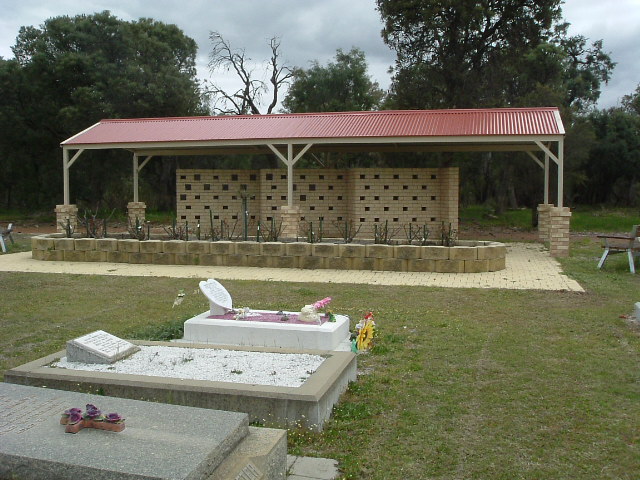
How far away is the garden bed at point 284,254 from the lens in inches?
525

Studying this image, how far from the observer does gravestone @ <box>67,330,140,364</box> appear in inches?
214

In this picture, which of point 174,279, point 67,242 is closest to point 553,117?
point 174,279

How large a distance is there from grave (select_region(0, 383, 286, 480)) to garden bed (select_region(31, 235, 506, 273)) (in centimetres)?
980

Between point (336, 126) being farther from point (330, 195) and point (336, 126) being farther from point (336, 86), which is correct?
point (336, 86)

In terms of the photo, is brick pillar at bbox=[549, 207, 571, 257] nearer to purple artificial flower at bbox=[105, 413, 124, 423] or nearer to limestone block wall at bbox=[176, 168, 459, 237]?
limestone block wall at bbox=[176, 168, 459, 237]

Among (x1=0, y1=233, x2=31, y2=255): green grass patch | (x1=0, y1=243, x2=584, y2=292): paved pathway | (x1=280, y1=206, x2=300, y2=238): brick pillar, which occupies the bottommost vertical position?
(x1=0, y1=243, x2=584, y2=292): paved pathway

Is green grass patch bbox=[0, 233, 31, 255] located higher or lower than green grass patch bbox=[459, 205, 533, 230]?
lower

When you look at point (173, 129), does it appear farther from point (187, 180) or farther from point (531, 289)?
point (531, 289)

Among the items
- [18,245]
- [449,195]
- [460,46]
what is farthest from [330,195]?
[460,46]

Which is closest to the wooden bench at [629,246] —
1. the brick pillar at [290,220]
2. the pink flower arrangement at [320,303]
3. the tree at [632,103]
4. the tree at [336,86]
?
the brick pillar at [290,220]

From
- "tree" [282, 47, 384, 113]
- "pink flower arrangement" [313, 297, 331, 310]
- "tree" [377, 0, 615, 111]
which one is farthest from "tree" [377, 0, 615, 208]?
"pink flower arrangement" [313, 297, 331, 310]

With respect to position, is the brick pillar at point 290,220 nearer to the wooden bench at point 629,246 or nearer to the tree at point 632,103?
the wooden bench at point 629,246

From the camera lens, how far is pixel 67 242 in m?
15.3

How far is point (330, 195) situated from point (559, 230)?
24.0 feet
